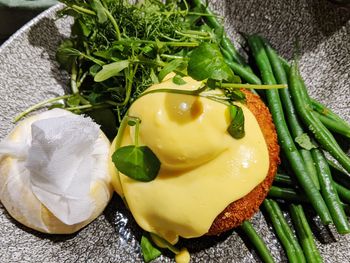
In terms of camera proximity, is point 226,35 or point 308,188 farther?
point 226,35

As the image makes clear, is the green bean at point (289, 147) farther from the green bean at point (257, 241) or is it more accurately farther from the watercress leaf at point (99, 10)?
the watercress leaf at point (99, 10)

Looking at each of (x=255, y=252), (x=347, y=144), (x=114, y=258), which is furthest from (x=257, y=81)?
(x=114, y=258)

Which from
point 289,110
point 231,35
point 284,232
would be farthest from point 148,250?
point 231,35

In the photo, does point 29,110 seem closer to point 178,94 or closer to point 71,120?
point 71,120

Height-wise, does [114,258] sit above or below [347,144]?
below

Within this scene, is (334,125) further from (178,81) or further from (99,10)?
(99,10)

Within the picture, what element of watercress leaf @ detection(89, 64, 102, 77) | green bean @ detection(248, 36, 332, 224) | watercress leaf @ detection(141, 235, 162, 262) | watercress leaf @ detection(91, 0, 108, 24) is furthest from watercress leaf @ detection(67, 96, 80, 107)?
green bean @ detection(248, 36, 332, 224)

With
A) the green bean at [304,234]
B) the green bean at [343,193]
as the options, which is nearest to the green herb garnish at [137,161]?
the green bean at [304,234]
